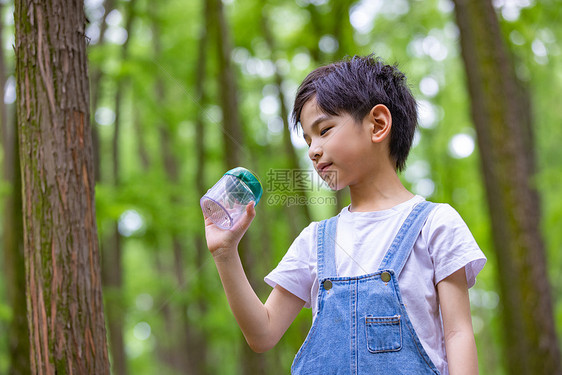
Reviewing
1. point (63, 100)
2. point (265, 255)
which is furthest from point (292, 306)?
point (265, 255)

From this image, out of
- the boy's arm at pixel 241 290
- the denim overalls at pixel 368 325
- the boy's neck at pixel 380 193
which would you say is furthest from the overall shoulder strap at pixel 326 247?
the boy's arm at pixel 241 290

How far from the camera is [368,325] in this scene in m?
1.58

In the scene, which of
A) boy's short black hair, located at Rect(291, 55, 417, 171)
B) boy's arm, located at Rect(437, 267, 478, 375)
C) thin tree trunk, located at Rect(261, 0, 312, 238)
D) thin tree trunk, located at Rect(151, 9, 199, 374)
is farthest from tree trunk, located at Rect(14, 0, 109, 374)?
thin tree trunk, located at Rect(151, 9, 199, 374)

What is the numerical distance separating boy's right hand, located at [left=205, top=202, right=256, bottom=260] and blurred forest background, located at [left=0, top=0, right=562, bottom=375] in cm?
138

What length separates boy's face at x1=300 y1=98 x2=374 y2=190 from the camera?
5.70ft

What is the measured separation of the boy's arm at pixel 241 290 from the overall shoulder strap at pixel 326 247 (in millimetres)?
212

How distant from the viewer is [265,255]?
32.9 feet

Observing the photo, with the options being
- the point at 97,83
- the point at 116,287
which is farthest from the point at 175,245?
the point at 97,83

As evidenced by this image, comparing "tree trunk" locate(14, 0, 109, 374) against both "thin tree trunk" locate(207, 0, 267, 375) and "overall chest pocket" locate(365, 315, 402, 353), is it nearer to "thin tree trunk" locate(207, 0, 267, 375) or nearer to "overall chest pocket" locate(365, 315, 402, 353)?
"overall chest pocket" locate(365, 315, 402, 353)

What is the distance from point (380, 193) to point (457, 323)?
46 cm

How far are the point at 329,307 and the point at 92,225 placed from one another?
3.78 feet

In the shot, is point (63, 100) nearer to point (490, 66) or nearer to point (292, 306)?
point (292, 306)

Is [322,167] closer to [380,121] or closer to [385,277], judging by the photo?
[380,121]

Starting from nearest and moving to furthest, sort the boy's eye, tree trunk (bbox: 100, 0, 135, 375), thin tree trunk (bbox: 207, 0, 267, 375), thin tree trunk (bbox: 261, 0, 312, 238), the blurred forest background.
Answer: the boy's eye
thin tree trunk (bbox: 207, 0, 267, 375)
the blurred forest background
thin tree trunk (bbox: 261, 0, 312, 238)
tree trunk (bbox: 100, 0, 135, 375)
